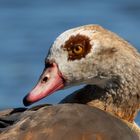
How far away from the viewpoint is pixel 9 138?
694cm

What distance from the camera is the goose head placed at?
25.5ft

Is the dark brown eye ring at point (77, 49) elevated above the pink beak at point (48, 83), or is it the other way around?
the dark brown eye ring at point (77, 49)

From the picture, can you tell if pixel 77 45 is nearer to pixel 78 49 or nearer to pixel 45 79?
pixel 78 49

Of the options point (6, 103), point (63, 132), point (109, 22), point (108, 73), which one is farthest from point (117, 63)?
point (109, 22)

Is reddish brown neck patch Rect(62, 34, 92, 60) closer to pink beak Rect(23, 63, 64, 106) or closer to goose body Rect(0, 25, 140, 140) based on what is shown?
goose body Rect(0, 25, 140, 140)

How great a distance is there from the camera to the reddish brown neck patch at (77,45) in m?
7.75

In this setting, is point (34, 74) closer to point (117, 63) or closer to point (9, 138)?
point (117, 63)

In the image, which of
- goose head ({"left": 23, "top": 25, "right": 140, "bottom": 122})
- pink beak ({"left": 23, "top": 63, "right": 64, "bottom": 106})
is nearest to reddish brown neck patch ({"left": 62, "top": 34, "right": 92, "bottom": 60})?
goose head ({"left": 23, "top": 25, "right": 140, "bottom": 122})

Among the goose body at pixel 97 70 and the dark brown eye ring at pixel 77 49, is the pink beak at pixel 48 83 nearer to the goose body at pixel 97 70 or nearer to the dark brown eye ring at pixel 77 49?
the goose body at pixel 97 70

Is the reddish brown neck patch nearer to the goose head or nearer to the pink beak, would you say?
the goose head

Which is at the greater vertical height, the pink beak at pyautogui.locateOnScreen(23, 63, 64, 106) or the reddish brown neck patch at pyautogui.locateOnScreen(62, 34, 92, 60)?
the reddish brown neck patch at pyautogui.locateOnScreen(62, 34, 92, 60)

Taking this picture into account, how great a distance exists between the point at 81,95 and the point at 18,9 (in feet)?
19.8

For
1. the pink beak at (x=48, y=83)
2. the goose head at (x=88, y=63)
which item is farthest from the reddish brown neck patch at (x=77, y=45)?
the pink beak at (x=48, y=83)

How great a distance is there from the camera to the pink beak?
7.79 m
